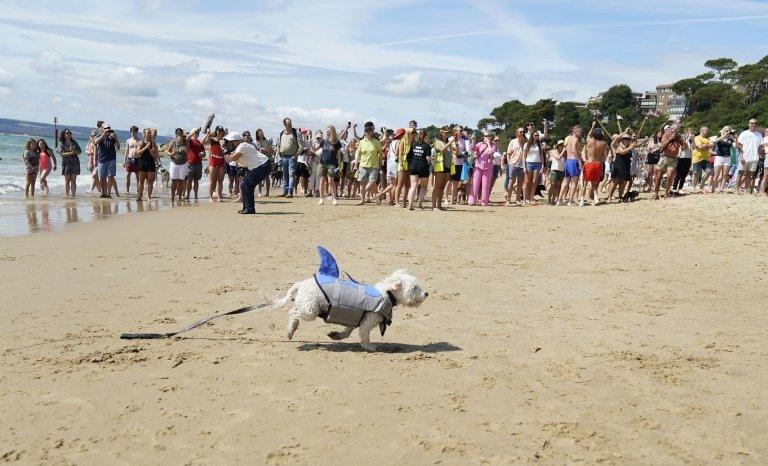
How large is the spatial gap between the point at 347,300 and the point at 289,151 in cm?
1350

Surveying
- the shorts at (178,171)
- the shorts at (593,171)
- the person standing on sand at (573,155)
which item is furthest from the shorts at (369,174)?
the shorts at (593,171)

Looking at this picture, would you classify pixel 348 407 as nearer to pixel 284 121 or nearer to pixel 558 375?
pixel 558 375

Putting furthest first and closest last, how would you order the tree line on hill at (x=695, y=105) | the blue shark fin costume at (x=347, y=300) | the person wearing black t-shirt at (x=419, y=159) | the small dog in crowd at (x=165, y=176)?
the tree line on hill at (x=695, y=105), the small dog in crowd at (x=165, y=176), the person wearing black t-shirt at (x=419, y=159), the blue shark fin costume at (x=347, y=300)

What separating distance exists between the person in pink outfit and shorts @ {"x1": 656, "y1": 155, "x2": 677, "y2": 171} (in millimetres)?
4018

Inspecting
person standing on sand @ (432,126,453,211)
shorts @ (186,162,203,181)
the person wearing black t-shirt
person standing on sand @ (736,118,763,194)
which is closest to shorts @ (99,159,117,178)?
shorts @ (186,162,203,181)

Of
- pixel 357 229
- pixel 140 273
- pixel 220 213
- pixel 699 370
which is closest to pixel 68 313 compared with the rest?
pixel 140 273

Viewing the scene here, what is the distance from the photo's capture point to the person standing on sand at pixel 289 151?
17844 millimetres

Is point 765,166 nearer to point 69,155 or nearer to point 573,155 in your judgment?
point 573,155

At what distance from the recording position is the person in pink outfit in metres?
16.3

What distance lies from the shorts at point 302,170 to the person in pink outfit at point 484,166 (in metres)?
4.86

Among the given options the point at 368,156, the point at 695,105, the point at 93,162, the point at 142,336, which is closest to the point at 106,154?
the point at 93,162

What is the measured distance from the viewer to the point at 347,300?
5094mm

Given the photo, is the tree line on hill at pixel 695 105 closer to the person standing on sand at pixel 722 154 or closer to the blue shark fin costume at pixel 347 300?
the person standing on sand at pixel 722 154

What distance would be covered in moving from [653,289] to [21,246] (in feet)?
27.7
